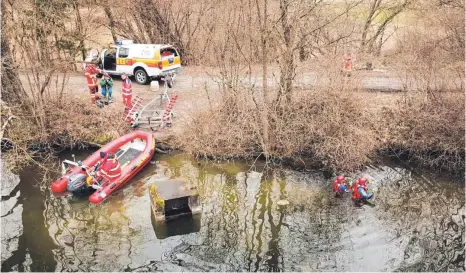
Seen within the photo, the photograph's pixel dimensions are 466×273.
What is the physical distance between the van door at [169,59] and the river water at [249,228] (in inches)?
229

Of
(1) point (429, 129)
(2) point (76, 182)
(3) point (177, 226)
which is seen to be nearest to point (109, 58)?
(2) point (76, 182)

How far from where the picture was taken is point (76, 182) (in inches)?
494

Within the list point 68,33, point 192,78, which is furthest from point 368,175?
point 68,33

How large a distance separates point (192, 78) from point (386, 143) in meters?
8.15

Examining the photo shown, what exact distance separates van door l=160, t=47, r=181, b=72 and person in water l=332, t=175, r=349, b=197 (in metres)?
8.77

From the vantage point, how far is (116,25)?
21.6 m

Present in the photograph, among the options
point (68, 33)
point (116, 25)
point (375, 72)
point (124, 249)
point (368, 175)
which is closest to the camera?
point (124, 249)

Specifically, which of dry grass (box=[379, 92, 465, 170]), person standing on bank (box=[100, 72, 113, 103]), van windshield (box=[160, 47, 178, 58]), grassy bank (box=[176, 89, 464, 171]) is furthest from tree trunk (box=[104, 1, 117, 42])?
dry grass (box=[379, 92, 465, 170])

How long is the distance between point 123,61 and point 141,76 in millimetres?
916

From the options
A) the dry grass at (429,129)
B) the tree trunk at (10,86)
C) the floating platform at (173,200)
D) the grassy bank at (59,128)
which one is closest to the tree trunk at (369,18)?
the dry grass at (429,129)

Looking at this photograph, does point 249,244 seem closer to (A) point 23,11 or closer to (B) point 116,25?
(A) point 23,11

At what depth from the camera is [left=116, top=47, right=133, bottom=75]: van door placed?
18734mm

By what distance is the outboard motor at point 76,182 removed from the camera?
1254 centimetres

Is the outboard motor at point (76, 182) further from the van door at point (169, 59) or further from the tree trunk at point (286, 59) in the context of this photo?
the van door at point (169, 59)
